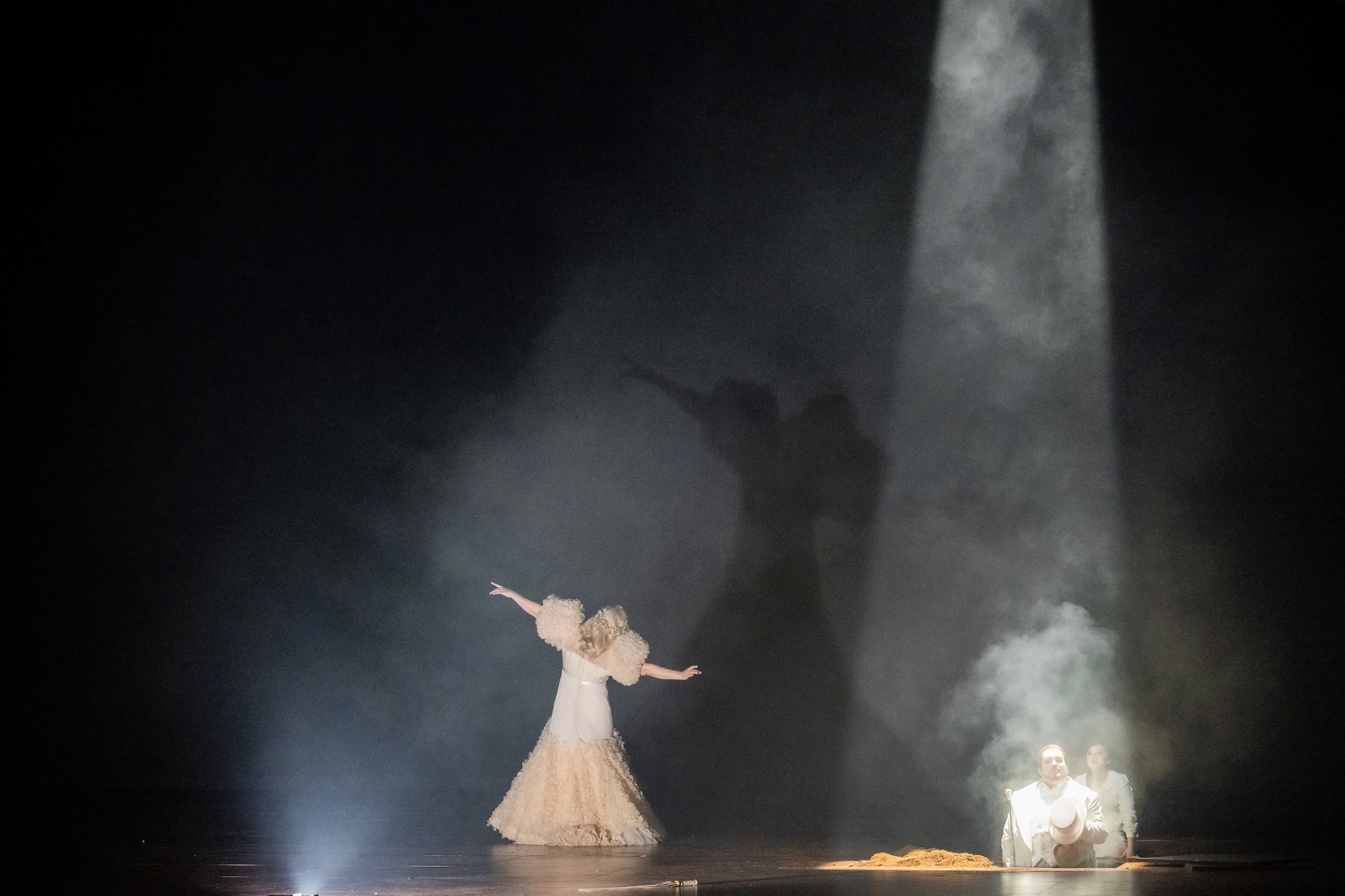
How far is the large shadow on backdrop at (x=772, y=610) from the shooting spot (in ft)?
27.8

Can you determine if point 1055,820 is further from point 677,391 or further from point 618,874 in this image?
point 677,391

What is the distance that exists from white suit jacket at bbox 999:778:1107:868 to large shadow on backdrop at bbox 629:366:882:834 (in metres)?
3.89

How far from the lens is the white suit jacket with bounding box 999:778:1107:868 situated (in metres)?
4.38

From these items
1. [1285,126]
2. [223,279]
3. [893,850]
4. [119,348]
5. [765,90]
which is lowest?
[893,850]

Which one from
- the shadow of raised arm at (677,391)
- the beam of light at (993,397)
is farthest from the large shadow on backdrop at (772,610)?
the beam of light at (993,397)

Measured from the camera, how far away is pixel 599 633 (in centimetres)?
566

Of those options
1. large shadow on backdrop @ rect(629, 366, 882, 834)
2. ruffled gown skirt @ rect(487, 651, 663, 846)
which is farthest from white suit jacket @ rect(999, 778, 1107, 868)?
large shadow on backdrop @ rect(629, 366, 882, 834)

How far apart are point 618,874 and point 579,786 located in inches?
52.5

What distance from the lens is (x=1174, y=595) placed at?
8055 mm

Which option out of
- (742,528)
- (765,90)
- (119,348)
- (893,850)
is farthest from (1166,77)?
(119,348)

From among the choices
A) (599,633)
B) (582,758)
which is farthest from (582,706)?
(599,633)

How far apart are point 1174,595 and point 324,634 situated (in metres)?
6.23

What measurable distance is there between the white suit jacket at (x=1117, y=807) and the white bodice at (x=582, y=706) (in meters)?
2.25

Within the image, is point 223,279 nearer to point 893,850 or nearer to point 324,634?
point 324,634
